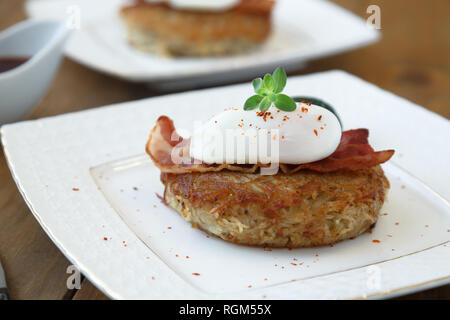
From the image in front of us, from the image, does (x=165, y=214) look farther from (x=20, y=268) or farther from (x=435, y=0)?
(x=435, y=0)

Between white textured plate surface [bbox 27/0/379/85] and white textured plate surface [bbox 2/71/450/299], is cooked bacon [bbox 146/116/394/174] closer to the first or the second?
white textured plate surface [bbox 2/71/450/299]

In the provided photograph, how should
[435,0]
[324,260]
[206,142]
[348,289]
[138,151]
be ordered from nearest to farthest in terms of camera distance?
[348,289] < [324,260] < [206,142] < [138,151] < [435,0]

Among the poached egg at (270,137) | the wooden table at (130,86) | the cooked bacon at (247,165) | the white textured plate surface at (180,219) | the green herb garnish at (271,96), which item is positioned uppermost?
the green herb garnish at (271,96)

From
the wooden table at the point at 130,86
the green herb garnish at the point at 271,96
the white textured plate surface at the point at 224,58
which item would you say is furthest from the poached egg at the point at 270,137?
the white textured plate surface at the point at 224,58

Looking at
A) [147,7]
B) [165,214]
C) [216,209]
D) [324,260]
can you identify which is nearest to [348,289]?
[324,260]

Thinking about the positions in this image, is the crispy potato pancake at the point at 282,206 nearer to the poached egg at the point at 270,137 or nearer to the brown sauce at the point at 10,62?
the poached egg at the point at 270,137

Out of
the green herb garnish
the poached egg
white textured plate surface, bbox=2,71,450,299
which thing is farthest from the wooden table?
the green herb garnish

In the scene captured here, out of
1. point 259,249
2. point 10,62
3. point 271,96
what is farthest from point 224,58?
point 259,249
